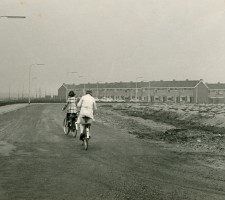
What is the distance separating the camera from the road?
6.93 m

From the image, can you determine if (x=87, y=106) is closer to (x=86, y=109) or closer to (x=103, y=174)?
(x=86, y=109)

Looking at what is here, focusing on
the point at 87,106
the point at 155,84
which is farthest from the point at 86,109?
the point at 155,84

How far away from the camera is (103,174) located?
28.6 feet

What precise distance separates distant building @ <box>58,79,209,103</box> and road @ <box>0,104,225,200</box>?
332 feet

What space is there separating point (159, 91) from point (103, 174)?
5157 inches

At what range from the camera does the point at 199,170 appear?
31.5ft

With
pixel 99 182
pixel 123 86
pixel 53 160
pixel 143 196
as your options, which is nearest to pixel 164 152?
pixel 53 160

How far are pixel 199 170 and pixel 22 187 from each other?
14.2ft

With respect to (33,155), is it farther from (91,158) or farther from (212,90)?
(212,90)

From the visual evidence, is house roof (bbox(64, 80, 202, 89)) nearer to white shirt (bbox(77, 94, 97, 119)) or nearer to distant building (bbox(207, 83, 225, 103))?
distant building (bbox(207, 83, 225, 103))

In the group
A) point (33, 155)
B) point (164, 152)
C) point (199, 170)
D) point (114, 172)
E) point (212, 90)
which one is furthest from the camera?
point (212, 90)

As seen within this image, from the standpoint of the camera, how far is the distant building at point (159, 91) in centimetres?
12875

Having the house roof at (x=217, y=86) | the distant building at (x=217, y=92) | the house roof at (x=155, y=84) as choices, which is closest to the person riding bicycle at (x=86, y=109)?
the house roof at (x=155, y=84)

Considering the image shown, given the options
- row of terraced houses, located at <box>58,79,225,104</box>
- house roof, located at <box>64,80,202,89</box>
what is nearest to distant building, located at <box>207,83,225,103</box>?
row of terraced houses, located at <box>58,79,225,104</box>
